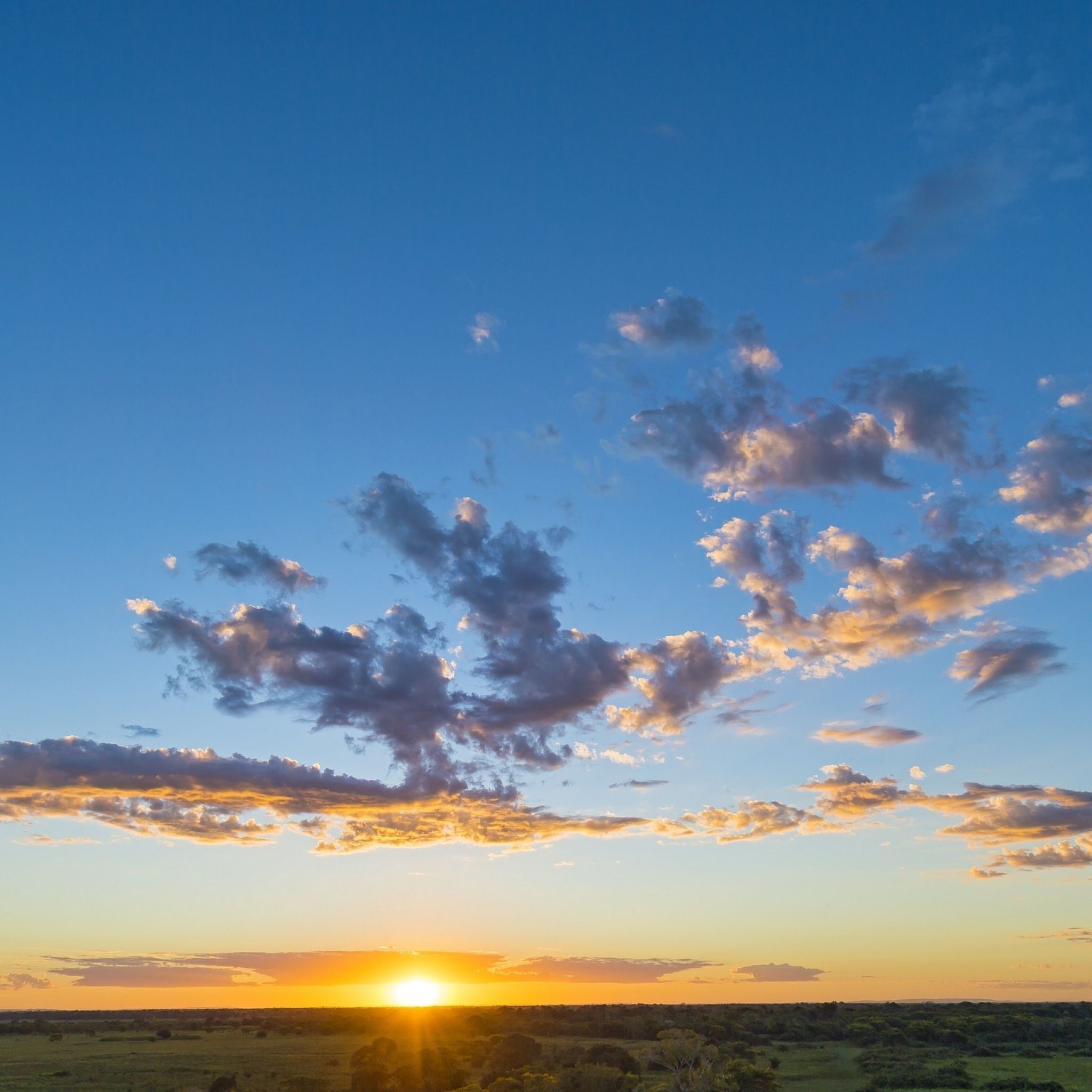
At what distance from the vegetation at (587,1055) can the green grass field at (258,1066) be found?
29 cm

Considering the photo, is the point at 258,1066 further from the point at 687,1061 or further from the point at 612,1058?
the point at 687,1061

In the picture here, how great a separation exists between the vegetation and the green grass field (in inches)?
11.3

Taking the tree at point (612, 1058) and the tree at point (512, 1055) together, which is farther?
the tree at point (512, 1055)

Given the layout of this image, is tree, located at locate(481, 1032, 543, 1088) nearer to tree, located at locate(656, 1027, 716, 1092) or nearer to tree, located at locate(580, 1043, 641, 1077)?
tree, located at locate(580, 1043, 641, 1077)

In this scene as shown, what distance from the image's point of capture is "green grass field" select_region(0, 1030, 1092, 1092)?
58.9 m

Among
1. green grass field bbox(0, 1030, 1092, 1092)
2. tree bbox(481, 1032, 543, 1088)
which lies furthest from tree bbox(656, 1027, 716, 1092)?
tree bbox(481, 1032, 543, 1088)

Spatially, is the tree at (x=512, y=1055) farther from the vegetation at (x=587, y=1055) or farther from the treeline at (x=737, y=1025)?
the treeline at (x=737, y=1025)

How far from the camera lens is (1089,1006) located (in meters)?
148

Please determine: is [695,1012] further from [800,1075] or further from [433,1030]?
[800,1075]

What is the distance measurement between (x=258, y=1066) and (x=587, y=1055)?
27781mm

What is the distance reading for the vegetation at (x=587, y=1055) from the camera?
51.5 meters

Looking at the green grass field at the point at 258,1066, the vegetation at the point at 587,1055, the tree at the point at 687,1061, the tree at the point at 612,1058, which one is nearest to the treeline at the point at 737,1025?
the vegetation at the point at 587,1055

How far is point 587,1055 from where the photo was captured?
70.9 meters

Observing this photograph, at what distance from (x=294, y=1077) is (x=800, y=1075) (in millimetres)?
35919
